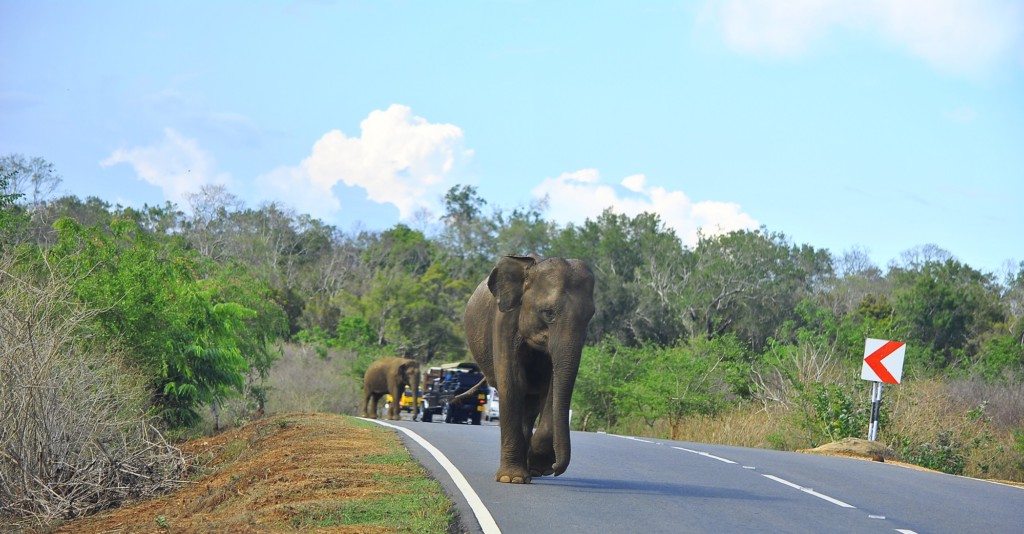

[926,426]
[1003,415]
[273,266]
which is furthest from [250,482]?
[273,266]

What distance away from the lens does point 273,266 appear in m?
73.4

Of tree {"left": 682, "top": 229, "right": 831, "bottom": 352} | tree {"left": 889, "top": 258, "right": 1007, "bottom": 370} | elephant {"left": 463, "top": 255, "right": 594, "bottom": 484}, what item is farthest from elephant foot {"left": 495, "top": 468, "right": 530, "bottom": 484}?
tree {"left": 682, "top": 229, "right": 831, "bottom": 352}

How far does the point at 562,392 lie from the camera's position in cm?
1200

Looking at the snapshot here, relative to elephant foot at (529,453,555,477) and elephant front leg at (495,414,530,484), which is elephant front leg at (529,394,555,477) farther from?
elephant front leg at (495,414,530,484)

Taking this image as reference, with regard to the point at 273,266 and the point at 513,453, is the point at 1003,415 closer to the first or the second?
the point at 513,453

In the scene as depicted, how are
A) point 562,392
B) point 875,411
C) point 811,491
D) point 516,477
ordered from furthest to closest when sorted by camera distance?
point 875,411 → point 811,491 → point 516,477 → point 562,392

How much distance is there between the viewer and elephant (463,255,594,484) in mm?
12141

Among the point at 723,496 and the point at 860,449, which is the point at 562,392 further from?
the point at 860,449

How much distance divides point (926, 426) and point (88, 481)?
1672 cm

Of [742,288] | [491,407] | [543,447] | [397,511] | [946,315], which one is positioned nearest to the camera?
[397,511]

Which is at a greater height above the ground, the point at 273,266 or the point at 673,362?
the point at 273,266

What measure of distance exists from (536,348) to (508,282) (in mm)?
761

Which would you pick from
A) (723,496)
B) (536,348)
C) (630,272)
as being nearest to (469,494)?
(536,348)

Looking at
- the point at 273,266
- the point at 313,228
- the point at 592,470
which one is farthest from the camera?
the point at 313,228
